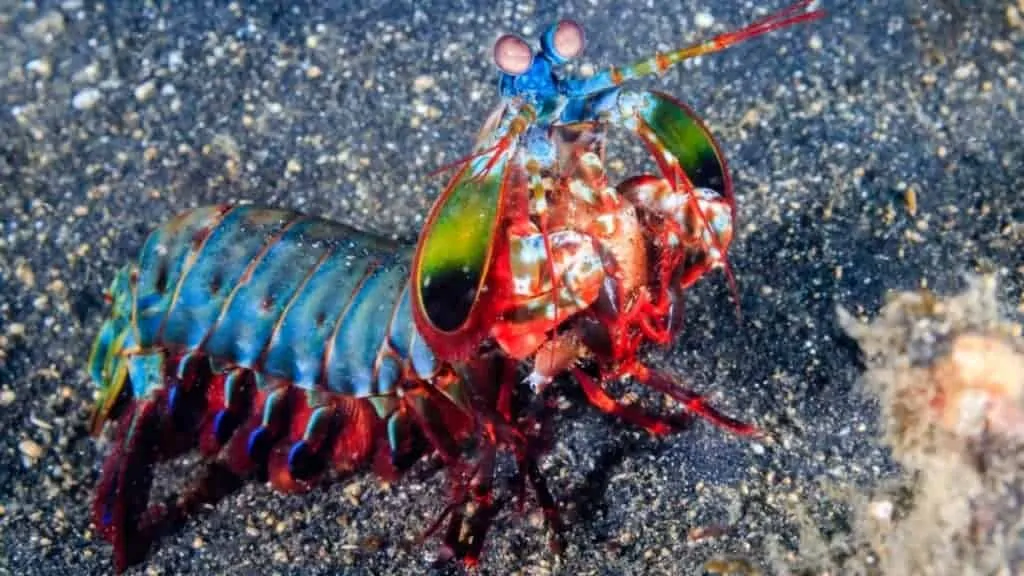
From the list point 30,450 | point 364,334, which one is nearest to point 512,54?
point 364,334

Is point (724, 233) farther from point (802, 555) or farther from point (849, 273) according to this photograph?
point (802, 555)

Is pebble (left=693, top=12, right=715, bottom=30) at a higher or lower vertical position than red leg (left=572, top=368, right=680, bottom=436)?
higher

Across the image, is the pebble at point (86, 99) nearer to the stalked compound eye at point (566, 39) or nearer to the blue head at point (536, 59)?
the blue head at point (536, 59)

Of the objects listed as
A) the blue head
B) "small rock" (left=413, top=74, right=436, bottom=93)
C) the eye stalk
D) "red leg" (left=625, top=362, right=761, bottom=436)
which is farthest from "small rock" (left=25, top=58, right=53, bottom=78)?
"red leg" (left=625, top=362, right=761, bottom=436)

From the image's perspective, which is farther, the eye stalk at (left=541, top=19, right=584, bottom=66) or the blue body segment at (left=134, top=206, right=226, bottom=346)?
the blue body segment at (left=134, top=206, right=226, bottom=346)

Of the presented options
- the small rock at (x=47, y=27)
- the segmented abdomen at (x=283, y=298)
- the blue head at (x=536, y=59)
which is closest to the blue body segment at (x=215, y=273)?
the segmented abdomen at (x=283, y=298)

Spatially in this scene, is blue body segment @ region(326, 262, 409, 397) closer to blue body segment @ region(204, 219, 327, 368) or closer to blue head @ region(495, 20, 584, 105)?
blue body segment @ region(204, 219, 327, 368)
